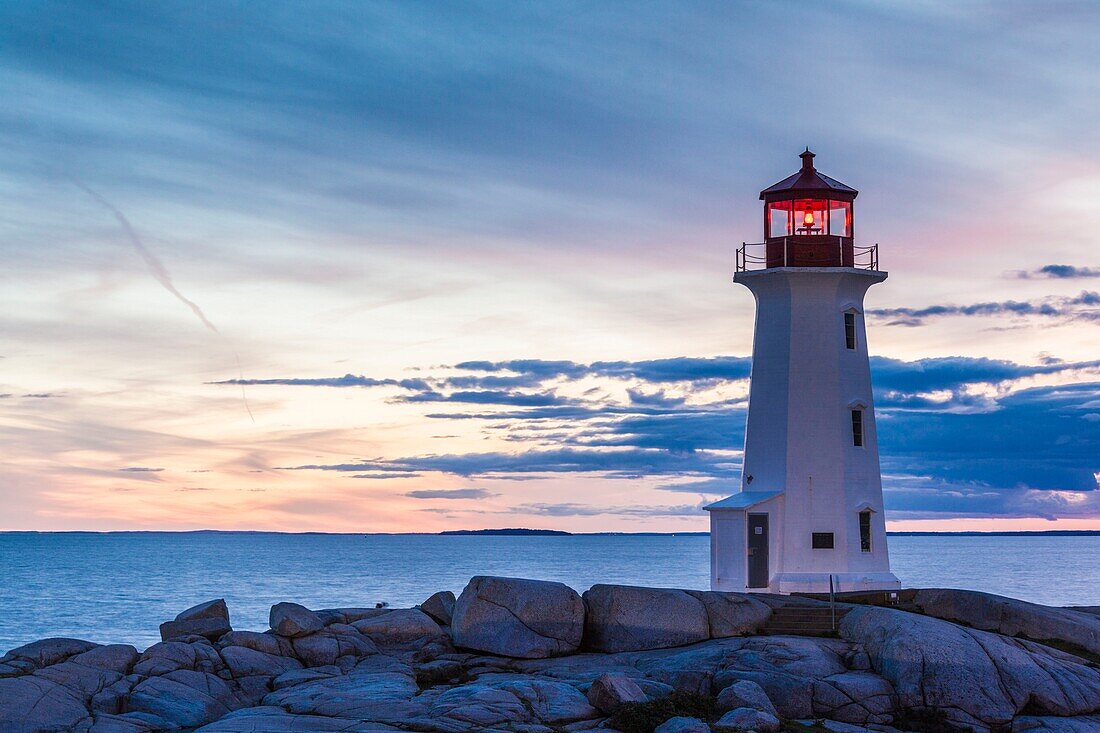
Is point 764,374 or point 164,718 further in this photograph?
point 764,374

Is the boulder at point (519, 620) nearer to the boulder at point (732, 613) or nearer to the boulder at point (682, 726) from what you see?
the boulder at point (732, 613)

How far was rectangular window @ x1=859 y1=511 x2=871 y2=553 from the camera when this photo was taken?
31.9 metres

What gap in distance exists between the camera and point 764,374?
32.6 m

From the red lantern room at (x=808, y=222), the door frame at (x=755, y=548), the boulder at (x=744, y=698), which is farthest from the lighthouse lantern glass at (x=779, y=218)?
the boulder at (x=744, y=698)

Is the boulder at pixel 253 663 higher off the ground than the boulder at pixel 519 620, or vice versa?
the boulder at pixel 519 620

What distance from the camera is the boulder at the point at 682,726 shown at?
61.3 ft

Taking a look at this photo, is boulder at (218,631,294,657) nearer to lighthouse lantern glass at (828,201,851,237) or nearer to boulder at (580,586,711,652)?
boulder at (580,586,711,652)

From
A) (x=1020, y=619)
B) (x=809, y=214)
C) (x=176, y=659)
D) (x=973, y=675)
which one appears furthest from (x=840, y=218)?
(x=176, y=659)

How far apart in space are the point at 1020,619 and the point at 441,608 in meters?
12.6

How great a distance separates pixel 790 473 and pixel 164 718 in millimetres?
17267

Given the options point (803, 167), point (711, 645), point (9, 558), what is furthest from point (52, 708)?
point (9, 558)

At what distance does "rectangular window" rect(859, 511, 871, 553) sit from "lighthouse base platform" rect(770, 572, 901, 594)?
706 mm

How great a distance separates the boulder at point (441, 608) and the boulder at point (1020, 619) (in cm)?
1104

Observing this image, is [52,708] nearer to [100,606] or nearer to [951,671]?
[951,671]
